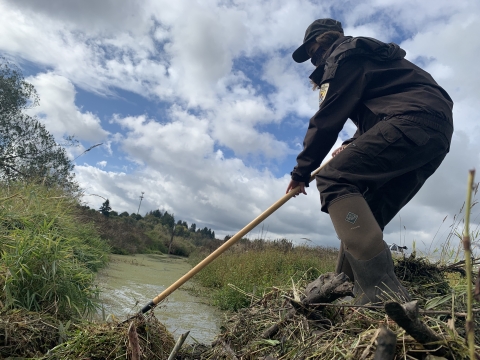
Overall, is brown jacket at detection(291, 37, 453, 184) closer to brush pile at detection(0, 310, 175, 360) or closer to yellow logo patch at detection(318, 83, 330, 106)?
yellow logo patch at detection(318, 83, 330, 106)

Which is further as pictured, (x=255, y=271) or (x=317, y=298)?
(x=255, y=271)

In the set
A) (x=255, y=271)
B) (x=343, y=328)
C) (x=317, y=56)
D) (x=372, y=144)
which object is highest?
(x=317, y=56)

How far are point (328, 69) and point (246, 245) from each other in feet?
27.0

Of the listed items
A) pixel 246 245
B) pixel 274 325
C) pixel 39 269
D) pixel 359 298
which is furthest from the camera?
pixel 246 245

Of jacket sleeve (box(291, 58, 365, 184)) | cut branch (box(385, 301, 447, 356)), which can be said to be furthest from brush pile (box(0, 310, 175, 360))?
jacket sleeve (box(291, 58, 365, 184))

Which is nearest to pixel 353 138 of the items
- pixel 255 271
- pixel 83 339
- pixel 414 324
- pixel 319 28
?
pixel 319 28

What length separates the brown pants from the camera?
1.77 metres

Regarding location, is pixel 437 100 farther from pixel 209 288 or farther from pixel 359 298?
pixel 209 288

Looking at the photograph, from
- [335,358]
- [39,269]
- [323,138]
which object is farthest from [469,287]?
[39,269]

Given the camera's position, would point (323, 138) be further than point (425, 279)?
No

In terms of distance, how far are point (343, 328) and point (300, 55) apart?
6.25 feet

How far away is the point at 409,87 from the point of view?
1955 millimetres

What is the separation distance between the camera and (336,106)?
1966 millimetres

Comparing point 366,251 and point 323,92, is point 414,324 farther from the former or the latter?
point 323,92
